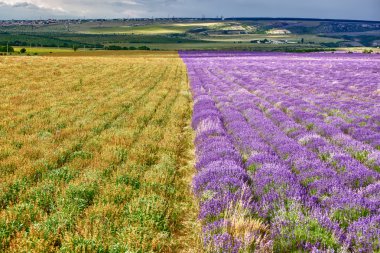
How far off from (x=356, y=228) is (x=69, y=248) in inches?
165

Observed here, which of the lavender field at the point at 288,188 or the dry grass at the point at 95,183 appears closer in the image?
the lavender field at the point at 288,188

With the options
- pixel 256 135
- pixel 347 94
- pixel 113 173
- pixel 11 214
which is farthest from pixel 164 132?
pixel 347 94

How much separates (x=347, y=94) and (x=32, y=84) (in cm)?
2292

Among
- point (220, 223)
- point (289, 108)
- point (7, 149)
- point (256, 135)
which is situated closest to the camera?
point (220, 223)

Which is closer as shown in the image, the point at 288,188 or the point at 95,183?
the point at 288,188

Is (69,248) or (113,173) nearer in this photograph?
(69,248)

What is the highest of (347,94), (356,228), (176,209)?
A: (347,94)

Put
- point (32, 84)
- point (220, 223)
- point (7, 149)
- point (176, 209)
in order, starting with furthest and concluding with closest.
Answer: point (32, 84)
point (7, 149)
point (176, 209)
point (220, 223)

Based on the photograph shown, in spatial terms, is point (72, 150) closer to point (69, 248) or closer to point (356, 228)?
point (69, 248)

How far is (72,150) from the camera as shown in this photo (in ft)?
31.0

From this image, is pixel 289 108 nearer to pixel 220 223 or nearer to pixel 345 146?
pixel 345 146

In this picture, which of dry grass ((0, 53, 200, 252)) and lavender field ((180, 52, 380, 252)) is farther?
dry grass ((0, 53, 200, 252))

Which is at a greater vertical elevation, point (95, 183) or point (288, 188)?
point (288, 188)

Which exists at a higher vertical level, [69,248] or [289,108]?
[289,108]
